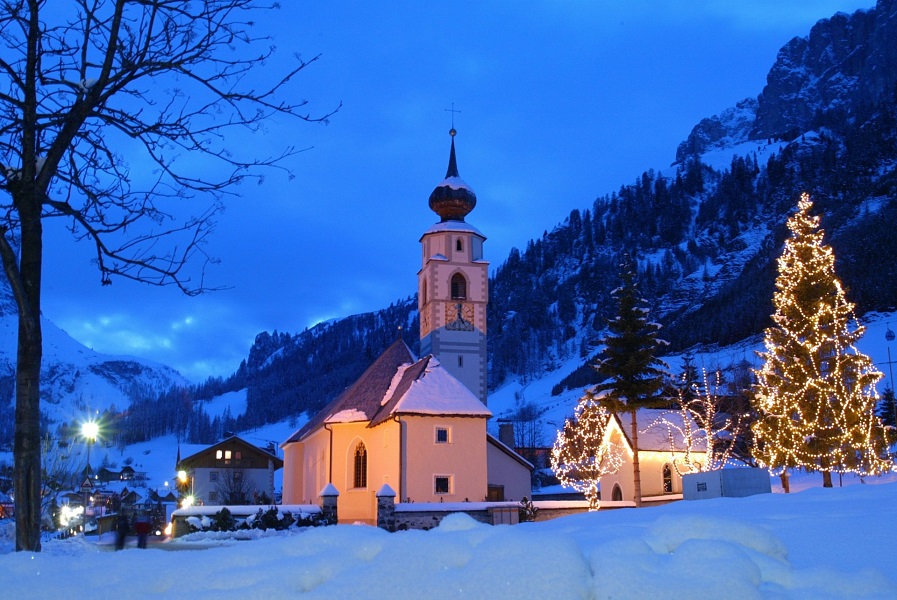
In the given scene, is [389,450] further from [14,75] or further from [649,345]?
[14,75]

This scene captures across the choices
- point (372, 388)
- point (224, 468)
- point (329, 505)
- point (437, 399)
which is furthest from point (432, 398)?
point (224, 468)

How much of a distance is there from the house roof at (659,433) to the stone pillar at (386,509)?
60.5ft

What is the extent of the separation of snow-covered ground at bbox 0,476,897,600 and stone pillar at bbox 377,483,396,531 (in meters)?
21.5

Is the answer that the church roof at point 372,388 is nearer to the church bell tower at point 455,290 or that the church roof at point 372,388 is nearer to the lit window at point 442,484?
the lit window at point 442,484

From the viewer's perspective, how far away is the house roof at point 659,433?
137ft

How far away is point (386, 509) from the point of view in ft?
85.3

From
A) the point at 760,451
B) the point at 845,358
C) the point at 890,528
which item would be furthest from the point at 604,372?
the point at 890,528

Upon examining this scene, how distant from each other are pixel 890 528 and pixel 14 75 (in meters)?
8.39

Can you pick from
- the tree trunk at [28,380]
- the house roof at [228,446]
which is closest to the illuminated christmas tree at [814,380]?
the tree trunk at [28,380]

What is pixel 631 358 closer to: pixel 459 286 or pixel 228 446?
pixel 459 286

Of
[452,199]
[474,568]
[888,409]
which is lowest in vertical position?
[474,568]

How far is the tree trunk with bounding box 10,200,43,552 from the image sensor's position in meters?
7.28

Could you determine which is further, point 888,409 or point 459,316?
point 888,409

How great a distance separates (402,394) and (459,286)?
745 inches
